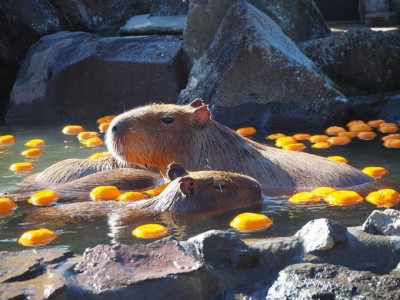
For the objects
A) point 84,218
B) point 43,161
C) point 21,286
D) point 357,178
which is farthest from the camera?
point 43,161

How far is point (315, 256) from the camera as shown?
4.13m

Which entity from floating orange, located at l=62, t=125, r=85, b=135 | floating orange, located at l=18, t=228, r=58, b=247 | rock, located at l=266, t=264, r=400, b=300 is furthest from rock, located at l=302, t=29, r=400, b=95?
rock, located at l=266, t=264, r=400, b=300

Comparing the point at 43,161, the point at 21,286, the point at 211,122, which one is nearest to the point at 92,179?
the point at 211,122

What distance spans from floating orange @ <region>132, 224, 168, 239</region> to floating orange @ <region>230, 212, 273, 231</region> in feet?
1.50

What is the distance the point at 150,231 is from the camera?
534 centimetres

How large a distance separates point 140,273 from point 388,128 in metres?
5.72

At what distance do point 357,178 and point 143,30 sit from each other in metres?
5.93

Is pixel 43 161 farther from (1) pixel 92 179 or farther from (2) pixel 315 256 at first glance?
(2) pixel 315 256

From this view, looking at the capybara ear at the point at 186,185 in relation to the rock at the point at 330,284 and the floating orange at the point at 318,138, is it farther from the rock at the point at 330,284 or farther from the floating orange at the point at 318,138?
the floating orange at the point at 318,138

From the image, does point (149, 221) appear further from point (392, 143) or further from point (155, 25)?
point (155, 25)

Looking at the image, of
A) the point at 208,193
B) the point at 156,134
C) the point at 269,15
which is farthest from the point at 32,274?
the point at 269,15

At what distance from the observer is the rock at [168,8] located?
42.6ft

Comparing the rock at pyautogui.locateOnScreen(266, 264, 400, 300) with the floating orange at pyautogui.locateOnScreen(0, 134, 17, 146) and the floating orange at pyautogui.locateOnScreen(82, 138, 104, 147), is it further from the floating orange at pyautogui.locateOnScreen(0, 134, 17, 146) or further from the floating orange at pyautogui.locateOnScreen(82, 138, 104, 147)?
the floating orange at pyautogui.locateOnScreen(0, 134, 17, 146)

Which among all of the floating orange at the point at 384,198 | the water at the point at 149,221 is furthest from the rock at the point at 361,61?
the floating orange at the point at 384,198
